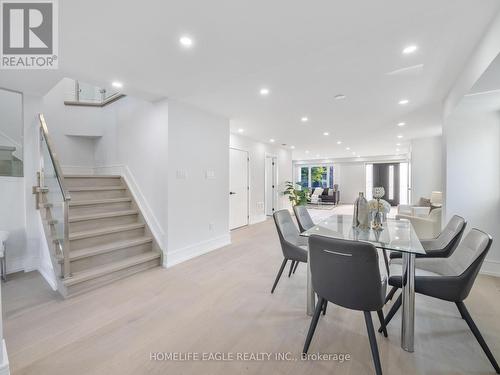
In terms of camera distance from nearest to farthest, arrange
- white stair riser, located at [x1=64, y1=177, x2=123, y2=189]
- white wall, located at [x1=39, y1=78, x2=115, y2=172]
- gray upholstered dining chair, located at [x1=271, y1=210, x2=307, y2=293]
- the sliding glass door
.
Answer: gray upholstered dining chair, located at [x1=271, y1=210, x2=307, y2=293]
white stair riser, located at [x1=64, y1=177, x2=123, y2=189]
white wall, located at [x1=39, y1=78, x2=115, y2=172]
the sliding glass door

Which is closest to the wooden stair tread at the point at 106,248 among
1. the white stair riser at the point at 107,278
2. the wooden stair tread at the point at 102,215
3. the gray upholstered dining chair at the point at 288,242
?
the white stair riser at the point at 107,278

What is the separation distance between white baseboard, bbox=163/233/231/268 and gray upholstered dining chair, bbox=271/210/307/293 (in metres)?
1.57

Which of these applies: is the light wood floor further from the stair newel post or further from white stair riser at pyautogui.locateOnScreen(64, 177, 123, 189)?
white stair riser at pyautogui.locateOnScreen(64, 177, 123, 189)

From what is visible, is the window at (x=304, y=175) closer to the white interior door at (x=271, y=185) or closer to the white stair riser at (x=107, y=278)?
the white interior door at (x=271, y=185)

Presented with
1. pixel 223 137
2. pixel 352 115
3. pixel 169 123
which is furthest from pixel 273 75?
pixel 352 115

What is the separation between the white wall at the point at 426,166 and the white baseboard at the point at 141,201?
685 centimetres

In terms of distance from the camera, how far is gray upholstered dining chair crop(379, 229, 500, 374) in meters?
1.52

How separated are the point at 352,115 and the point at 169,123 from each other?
3.13 metres

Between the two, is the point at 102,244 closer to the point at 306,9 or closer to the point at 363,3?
the point at 306,9

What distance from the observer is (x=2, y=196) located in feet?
10.2

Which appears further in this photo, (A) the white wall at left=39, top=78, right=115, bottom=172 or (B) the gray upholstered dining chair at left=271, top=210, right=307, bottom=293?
(A) the white wall at left=39, top=78, right=115, bottom=172

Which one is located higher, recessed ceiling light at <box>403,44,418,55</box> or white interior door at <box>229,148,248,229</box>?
recessed ceiling light at <box>403,44,418,55</box>

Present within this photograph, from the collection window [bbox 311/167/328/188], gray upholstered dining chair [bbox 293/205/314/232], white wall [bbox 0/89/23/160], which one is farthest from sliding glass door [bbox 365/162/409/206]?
white wall [bbox 0/89/23/160]

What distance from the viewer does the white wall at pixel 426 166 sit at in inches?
251
